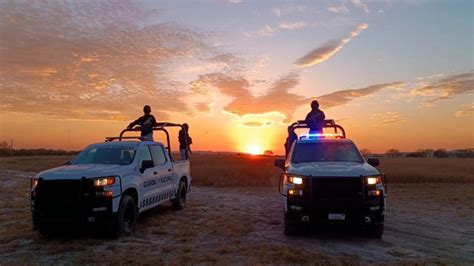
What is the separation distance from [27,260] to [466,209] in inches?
505

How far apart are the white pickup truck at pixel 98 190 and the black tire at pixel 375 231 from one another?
195 inches

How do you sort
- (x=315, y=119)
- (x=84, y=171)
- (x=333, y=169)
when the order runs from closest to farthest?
(x=84, y=171) < (x=333, y=169) < (x=315, y=119)

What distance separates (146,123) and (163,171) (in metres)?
2.26

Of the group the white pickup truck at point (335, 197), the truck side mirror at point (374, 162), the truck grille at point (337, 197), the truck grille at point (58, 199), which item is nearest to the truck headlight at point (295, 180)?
the white pickup truck at point (335, 197)

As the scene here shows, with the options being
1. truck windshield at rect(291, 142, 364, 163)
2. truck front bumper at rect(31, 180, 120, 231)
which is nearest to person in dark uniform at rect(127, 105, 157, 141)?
truck front bumper at rect(31, 180, 120, 231)

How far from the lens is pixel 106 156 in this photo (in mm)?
9875

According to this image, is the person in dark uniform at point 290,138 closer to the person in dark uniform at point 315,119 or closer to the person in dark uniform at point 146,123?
the person in dark uniform at point 315,119

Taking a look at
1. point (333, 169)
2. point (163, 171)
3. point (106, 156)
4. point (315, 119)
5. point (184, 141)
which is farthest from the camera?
point (184, 141)

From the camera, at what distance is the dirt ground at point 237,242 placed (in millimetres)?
7000

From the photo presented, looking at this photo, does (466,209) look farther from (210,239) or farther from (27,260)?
(27,260)

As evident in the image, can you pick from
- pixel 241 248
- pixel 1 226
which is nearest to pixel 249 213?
pixel 241 248

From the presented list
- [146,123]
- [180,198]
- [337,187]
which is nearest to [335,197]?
[337,187]

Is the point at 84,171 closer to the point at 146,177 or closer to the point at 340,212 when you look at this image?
the point at 146,177

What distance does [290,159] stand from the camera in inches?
390
